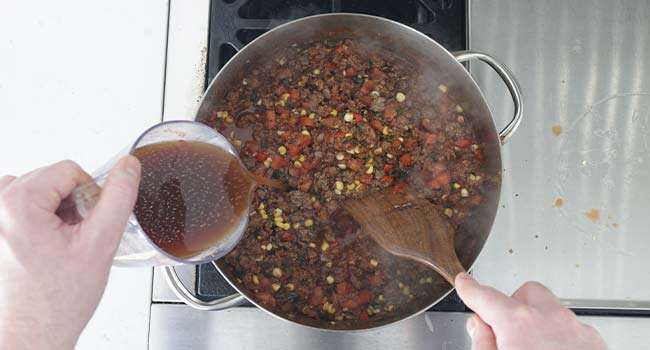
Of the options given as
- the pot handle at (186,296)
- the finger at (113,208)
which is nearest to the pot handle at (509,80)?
the pot handle at (186,296)

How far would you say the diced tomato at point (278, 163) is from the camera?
1.32 m

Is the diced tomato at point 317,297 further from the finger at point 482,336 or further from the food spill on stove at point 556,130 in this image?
the food spill on stove at point 556,130

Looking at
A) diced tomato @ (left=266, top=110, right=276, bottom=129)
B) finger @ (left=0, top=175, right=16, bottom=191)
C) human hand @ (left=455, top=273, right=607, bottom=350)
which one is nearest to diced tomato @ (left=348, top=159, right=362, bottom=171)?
diced tomato @ (left=266, top=110, right=276, bottom=129)

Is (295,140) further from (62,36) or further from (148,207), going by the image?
(62,36)

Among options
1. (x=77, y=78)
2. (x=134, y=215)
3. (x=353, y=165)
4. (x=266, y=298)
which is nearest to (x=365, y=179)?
(x=353, y=165)

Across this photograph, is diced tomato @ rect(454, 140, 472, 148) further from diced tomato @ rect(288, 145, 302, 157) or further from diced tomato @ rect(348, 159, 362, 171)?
diced tomato @ rect(288, 145, 302, 157)

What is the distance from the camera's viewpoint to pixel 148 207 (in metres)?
0.94

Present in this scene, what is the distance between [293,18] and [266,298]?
77cm

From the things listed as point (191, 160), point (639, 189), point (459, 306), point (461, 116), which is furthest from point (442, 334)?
point (191, 160)

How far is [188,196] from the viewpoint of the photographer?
3.27 ft

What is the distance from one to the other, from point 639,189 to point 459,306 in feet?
1.98

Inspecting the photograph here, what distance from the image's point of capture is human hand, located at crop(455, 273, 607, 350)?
852mm

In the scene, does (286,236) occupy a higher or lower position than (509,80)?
lower

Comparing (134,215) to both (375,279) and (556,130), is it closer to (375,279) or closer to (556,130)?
(375,279)
